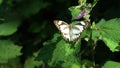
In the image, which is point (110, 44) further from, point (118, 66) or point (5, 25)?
point (5, 25)

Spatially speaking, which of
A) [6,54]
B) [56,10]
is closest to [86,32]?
[6,54]

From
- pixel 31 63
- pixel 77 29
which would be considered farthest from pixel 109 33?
pixel 31 63

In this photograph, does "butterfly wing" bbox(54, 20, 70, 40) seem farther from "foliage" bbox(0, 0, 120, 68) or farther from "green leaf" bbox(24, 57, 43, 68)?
"green leaf" bbox(24, 57, 43, 68)

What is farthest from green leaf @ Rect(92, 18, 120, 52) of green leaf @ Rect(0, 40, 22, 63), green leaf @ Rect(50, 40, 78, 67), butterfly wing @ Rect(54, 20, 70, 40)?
green leaf @ Rect(0, 40, 22, 63)

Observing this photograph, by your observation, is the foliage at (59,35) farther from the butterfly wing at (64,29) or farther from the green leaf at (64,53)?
the butterfly wing at (64,29)

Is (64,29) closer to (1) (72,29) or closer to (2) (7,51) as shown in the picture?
(1) (72,29)

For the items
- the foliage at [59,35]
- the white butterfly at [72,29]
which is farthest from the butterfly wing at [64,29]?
the foliage at [59,35]
